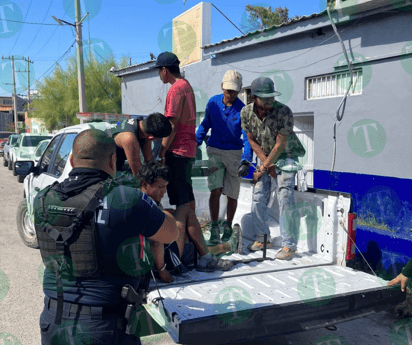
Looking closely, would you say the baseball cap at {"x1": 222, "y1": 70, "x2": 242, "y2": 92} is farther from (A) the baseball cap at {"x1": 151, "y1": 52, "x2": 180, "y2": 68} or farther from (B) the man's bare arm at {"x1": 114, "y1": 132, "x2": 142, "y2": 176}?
(B) the man's bare arm at {"x1": 114, "y1": 132, "x2": 142, "y2": 176}

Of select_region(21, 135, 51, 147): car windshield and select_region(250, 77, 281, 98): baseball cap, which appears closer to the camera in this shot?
select_region(250, 77, 281, 98): baseball cap

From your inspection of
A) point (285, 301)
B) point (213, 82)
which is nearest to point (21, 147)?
point (213, 82)

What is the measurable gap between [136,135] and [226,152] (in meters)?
1.37

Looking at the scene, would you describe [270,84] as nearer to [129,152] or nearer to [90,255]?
[129,152]

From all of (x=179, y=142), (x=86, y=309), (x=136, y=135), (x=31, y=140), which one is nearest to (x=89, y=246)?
(x=86, y=309)

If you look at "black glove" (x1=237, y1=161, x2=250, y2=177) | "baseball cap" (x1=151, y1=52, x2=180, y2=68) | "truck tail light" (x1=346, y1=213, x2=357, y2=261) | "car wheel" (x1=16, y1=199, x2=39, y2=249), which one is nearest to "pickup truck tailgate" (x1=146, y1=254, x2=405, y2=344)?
"truck tail light" (x1=346, y1=213, x2=357, y2=261)

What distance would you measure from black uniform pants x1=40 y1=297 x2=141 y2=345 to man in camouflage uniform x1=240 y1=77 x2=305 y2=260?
8.12ft

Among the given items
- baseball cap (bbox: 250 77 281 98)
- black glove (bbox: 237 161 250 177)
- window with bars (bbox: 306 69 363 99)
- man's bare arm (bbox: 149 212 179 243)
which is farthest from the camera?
window with bars (bbox: 306 69 363 99)

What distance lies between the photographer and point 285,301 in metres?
2.98

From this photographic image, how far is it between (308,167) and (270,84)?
5255 mm

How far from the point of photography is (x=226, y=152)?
15.9 ft

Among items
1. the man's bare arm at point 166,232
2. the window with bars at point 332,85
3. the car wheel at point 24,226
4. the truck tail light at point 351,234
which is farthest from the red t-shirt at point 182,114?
the window with bars at point 332,85

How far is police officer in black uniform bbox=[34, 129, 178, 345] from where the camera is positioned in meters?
1.99

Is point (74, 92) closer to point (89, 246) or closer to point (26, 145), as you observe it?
point (26, 145)
